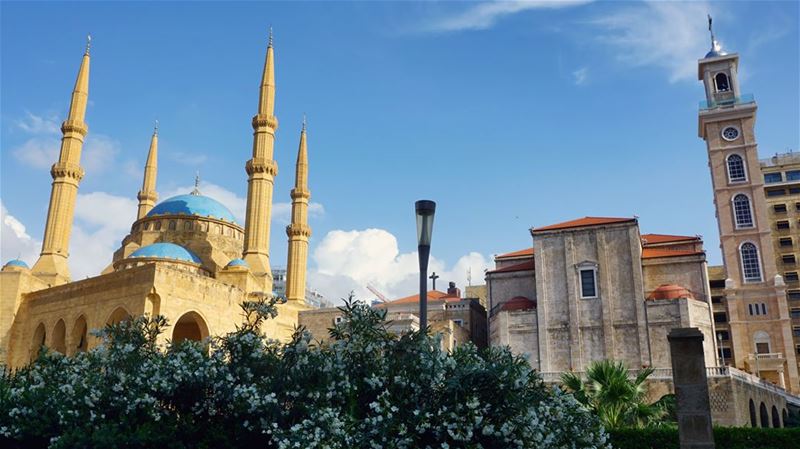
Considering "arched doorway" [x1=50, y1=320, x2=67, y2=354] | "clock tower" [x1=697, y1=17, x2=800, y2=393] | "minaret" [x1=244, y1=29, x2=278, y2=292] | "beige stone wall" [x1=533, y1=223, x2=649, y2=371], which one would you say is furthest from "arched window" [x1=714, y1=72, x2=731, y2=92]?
"arched doorway" [x1=50, y1=320, x2=67, y2=354]

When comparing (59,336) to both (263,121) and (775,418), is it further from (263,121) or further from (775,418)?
(775,418)

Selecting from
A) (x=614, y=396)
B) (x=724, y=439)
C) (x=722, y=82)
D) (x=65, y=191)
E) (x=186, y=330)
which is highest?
(x=722, y=82)

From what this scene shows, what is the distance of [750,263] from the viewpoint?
1556 inches

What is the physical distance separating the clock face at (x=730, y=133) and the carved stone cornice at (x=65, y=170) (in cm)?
4103

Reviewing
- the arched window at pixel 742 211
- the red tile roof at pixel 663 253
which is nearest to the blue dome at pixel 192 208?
the red tile roof at pixel 663 253

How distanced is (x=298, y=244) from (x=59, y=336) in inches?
604

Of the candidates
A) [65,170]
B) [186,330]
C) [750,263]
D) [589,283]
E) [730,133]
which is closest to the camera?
[186,330]

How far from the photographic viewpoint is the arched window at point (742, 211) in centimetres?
4047

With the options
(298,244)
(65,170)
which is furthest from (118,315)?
(298,244)

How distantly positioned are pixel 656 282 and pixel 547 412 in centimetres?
3085

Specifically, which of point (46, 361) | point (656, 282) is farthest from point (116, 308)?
point (656, 282)

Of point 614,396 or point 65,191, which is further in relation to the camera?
point 65,191

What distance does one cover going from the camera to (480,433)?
7.32 m

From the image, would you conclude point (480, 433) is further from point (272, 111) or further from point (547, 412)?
point (272, 111)
